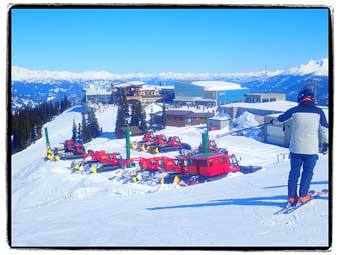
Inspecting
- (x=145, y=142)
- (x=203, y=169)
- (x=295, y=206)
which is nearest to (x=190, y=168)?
(x=203, y=169)

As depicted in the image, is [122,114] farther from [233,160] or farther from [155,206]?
[233,160]

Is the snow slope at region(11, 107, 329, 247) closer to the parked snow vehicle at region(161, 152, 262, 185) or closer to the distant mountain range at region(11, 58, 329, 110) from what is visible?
the parked snow vehicle at region(161, 152, 262, 185)

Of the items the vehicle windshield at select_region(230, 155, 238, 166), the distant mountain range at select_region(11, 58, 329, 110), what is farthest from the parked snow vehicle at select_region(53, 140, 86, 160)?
the vehicle windshield at select_region(230, 155, 238, 166)

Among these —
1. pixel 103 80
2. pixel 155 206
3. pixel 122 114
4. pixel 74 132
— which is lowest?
pixel 155 206

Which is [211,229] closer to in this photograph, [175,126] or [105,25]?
[175,126]

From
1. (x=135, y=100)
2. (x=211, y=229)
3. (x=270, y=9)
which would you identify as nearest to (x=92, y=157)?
(x=135, y=100)

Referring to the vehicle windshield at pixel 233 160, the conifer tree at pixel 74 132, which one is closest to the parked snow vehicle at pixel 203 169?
the vehicle windshield at pixel 233 160
